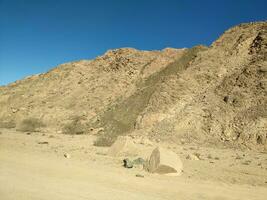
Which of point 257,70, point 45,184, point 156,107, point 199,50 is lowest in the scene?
point 45,184

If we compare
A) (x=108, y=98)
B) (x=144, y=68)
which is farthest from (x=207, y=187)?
(x=144, y=68)

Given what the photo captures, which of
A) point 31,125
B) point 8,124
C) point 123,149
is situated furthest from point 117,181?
point 8,124

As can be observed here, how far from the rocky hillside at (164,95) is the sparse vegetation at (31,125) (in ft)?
1.66

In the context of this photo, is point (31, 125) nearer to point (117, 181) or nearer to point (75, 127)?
point (75, 127)

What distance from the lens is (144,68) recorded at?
39875 mm

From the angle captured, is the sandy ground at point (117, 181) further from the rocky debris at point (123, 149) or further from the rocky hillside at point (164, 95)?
the rocky hillside at point (164, 95)

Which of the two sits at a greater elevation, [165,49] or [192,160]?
[165,49]

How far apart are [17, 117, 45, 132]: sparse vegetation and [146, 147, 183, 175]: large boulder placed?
23.4 metres

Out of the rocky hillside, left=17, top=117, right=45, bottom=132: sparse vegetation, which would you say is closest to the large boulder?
the rocky hillside

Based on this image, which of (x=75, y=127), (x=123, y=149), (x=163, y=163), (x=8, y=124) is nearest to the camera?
(x=163, y=163)

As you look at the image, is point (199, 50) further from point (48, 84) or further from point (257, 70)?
point (48, 84)

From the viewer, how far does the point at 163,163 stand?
1110 cm

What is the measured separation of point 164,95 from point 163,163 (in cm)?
1732

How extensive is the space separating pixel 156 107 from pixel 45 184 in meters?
19.2
